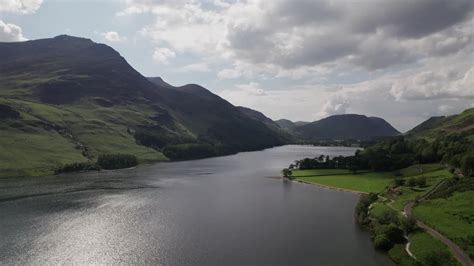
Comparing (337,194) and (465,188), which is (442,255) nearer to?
(465,188)

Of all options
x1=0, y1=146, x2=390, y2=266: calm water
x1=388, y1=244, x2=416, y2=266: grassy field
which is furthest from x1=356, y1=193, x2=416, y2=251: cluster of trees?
x1=0, y1=146, x2=390, y2=266: calm water

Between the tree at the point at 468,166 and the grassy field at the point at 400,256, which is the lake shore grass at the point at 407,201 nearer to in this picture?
the grassy field at the point at 400,256

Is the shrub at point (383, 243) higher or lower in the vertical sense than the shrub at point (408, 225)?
lower

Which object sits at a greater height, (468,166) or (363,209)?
(468,166)

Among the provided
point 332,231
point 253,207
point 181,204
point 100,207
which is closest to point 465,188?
point 332,231

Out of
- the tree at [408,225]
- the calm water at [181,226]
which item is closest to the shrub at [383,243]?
the calm water at [181,226]

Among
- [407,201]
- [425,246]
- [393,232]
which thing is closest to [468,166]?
[407,201]

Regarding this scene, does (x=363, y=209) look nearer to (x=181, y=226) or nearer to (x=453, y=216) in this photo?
(x=453, y=216)
